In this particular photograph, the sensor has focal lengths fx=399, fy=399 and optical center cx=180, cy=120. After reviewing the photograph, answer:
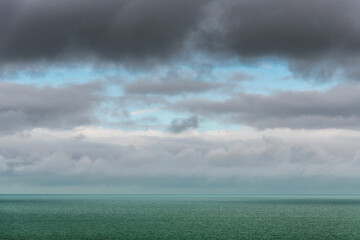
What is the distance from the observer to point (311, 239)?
75188mm

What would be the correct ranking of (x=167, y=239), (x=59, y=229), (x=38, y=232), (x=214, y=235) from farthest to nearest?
(x=59, y=229) < (x=38, y=232) < (x=214, y=235) < (x=167, y=239)

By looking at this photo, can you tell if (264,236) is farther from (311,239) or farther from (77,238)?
(77,238)

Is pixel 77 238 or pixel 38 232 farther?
pixel 38 232

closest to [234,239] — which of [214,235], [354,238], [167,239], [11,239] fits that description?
[214,235]

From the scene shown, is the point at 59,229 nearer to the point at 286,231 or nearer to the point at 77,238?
the point at 77,238

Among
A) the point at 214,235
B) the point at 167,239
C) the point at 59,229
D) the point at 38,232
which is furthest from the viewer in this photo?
the point at 59,229

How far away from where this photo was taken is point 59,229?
302 ft

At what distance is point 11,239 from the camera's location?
74.8 m

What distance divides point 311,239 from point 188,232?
25200 millimetres

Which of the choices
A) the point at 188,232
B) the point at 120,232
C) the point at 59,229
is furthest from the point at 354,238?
the point at 59,229

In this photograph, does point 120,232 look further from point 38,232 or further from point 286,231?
point 286,231

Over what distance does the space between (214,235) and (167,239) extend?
11122mm

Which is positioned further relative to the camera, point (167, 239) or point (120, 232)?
point (120, 232)

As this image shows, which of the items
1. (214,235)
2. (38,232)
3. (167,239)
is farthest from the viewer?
(38,232)
